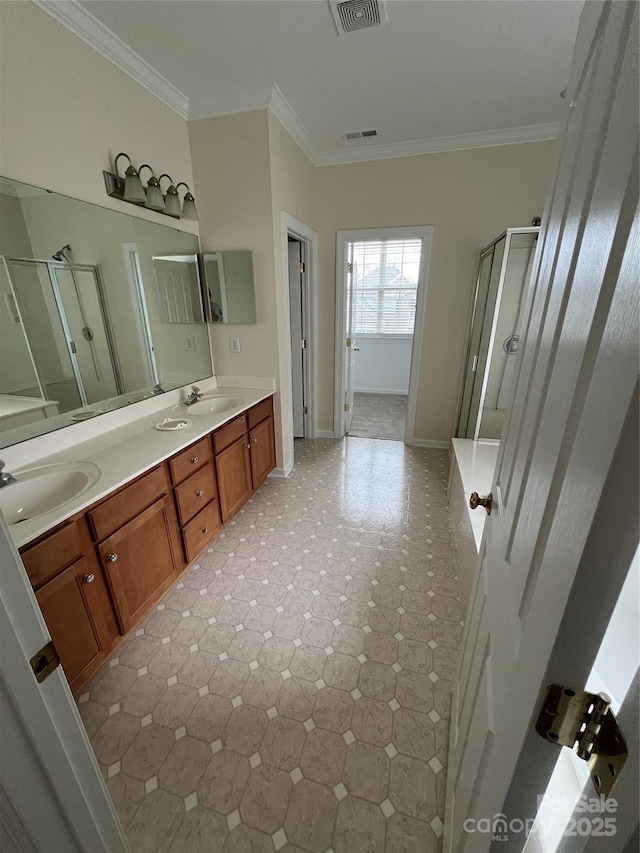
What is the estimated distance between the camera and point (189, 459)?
184cm

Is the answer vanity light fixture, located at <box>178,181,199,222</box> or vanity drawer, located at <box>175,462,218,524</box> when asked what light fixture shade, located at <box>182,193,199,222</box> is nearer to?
vanity light fixture, located at <box>178,181,199,222</box>

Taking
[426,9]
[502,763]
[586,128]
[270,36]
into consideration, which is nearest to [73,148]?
[270,36]

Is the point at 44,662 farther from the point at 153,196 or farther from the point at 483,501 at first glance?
the point at 153,196

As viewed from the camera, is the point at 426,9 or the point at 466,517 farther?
Result: the point at 466,517

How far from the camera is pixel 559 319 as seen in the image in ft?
1.81

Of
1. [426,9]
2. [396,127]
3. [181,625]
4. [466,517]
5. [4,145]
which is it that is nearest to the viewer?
[4,145]

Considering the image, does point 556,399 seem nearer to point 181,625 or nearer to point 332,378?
point 181,625

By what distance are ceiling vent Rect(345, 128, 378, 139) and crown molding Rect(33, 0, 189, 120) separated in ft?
4.03

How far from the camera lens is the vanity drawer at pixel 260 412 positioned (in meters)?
2.52

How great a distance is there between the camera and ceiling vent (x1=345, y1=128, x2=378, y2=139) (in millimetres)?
2646

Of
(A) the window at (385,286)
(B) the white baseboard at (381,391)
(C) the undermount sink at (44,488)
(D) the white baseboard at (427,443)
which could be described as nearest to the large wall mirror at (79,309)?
(C) the undermount sink at (44,488)

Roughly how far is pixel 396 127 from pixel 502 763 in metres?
3.53

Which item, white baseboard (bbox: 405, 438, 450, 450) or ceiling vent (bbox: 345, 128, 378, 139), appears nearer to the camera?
ceiling vent (bbox: 345, 128, 378, 139)

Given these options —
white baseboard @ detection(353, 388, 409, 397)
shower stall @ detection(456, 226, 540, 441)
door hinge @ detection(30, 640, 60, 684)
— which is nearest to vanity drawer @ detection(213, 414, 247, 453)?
door hinge @ detection(30, 640, 60, 684)
